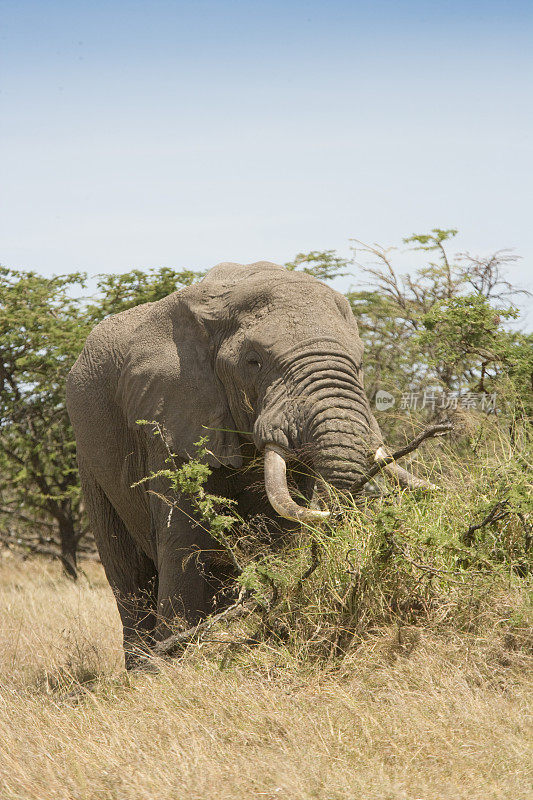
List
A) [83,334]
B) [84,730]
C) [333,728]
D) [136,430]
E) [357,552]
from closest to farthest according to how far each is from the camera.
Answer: [333,728] < [84,730] < [357,552] < [136,430] < [83,334]

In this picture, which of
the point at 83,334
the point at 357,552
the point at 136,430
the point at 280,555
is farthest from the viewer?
the point at 83,334

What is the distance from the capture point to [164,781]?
4340 mm

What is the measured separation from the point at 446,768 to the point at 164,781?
47.3 inches

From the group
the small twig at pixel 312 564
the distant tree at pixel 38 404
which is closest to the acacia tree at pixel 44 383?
the distant tree at pixel 38 404

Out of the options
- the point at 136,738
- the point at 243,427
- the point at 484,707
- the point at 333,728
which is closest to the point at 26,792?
the point at 136,738

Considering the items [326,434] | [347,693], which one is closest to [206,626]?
[347,693]

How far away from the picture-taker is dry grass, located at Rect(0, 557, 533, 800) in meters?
4.27

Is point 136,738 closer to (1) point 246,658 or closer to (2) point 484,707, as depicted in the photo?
(1) point 246,658

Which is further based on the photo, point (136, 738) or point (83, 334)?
point (83, 334)

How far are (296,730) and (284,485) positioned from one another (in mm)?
1502

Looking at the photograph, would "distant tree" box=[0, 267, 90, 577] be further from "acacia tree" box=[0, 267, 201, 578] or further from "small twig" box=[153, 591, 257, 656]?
"small twig" box=[153, 591, 257, 656]

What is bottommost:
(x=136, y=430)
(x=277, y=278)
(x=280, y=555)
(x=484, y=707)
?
(x=484, y=707)

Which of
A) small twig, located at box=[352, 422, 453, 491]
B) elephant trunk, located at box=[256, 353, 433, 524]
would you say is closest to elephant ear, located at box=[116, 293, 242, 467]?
elephant trunk, located at box=[256, 353, 433, 524]

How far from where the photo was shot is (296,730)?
476 centimetres
